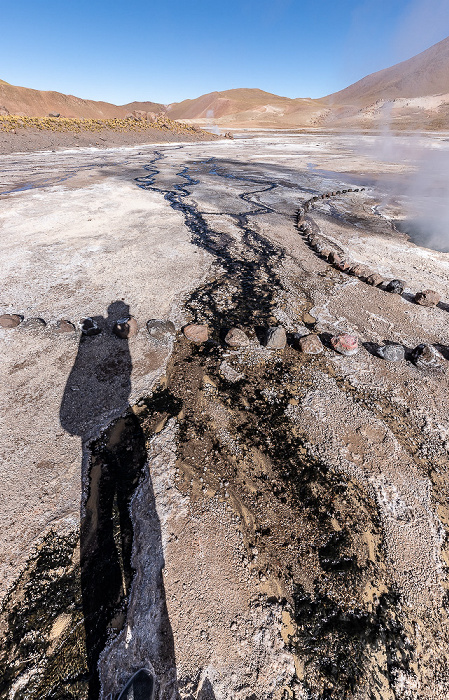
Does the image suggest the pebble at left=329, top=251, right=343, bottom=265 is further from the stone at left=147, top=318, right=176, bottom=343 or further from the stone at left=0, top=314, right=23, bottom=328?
the stone at left=0, top=314, right=23, bottom=328

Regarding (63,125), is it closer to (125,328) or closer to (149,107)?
(125,328)

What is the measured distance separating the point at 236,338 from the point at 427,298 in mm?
3219

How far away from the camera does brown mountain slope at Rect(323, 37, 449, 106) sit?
7612 centimetres

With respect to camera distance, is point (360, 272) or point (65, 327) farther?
point (360, 272)

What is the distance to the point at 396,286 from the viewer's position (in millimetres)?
5098

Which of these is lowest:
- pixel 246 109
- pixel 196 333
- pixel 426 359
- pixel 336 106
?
pixel 426 359

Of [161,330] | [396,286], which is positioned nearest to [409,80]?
[396,286]

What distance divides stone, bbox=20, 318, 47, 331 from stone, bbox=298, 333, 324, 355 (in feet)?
11.5

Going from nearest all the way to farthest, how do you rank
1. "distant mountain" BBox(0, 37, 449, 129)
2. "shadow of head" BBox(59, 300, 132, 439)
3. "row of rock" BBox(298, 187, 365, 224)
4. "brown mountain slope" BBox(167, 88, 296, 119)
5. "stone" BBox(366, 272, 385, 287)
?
1. "shadow of head" BBox(59, 300, 132, 439)
2. "stone" BBox(366, 272, 385, 287)
3. "row of rock" BBox(298, 187, 365, 224)
4. "distant mountain" BBox(0, 37, 449, 129)
5. "brown mountain slope" BBox(167, 88, 296, 119)

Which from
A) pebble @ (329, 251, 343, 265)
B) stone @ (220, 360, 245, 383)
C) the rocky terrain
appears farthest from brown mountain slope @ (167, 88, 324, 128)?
stone @ (220, 360, 245, 383)

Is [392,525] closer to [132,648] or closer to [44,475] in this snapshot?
[132,648]

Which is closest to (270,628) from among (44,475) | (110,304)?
(44,475)

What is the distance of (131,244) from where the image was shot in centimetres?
664

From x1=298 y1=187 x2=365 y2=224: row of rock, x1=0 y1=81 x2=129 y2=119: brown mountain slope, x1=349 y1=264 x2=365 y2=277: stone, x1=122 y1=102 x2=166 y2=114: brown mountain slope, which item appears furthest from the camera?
x1=122 y1=102 x2=166 y2=114: brown mountain slope
